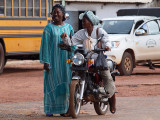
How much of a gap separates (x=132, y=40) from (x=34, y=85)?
4.12 metres

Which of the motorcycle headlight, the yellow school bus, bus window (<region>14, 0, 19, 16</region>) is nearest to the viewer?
the motorcycle headlight

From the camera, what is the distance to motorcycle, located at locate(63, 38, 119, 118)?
8.51 meters

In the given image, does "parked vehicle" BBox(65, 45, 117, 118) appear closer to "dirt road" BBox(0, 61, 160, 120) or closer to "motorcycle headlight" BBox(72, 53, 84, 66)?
"motorcycle headlight" BBox(72, 53, 84, 66)

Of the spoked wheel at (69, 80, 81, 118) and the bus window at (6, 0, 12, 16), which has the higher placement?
the bus window at (6, 0, 12, 16)

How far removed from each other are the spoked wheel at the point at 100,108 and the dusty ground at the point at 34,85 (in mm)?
2661

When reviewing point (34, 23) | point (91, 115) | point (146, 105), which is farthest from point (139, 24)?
point (91, 115)

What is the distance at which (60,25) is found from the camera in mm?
9172

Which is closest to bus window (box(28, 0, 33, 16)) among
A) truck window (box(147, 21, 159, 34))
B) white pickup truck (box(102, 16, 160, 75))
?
white pickup truck (box(102, 16, 160, 75))

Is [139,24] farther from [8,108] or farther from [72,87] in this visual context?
[72,87]

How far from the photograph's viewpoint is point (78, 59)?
8703mm

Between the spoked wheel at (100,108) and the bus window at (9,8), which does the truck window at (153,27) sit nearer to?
the bus window at (9,8)

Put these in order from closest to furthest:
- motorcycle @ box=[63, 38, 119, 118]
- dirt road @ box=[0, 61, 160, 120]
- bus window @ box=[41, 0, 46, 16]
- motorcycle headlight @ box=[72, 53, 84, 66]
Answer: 1. motorcycle @ box=[63, 38, 119, 118]
2. motorcycle headlight @ box=[72, 53, 84, 66]
3. dirt road @ box=[0, 61, 160, 120]
4. bus window @ box=[41, 0, 46, 16]

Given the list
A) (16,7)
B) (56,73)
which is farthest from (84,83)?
(16,7)

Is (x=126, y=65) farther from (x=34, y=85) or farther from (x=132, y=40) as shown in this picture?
(x=34, y=85)
